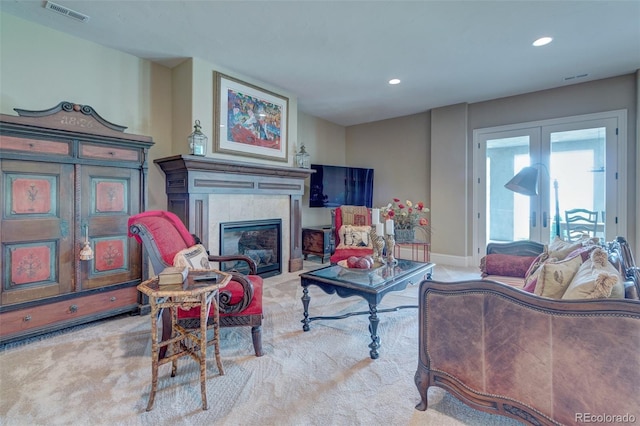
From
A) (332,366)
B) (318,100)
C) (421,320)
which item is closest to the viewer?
(421,320)

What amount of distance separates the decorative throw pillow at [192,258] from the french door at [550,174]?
155 inches

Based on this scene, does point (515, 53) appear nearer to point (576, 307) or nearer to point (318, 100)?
point (318, 100)

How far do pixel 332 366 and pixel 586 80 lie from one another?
505 centimetres

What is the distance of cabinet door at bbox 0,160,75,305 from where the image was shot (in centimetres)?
231

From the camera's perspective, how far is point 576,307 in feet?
4.01

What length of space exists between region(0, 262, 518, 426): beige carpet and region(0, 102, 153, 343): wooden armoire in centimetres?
26

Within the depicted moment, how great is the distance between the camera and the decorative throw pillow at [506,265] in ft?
8.82

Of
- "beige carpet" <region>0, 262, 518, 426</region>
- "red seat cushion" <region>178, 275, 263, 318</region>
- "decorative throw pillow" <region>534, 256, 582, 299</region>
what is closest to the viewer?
"decorative throw pillow" <region>534, 256, 582, 299</region>

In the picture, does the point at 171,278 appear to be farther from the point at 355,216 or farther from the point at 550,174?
the point at 550,174

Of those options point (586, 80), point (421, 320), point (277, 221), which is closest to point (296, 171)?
point (277, 221)

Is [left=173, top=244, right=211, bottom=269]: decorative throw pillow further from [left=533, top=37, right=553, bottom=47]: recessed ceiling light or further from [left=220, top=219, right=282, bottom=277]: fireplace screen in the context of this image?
[left=533, top=37, right=553, bottom=47]: recessed ceiling light

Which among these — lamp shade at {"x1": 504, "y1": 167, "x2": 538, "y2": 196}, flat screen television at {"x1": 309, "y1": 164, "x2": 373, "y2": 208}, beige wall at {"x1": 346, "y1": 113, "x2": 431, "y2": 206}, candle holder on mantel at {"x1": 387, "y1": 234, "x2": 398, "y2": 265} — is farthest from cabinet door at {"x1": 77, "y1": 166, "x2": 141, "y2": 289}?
beige wall at {"x1": 346, "y1": 113, "x2": 431, "y2": 206}

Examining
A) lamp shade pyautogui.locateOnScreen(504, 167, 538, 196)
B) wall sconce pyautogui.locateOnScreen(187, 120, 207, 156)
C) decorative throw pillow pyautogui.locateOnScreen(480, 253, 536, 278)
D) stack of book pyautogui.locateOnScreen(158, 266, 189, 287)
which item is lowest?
decorative throw pillow pyautogui.locateOnScreen(480, 253, 536, 278)

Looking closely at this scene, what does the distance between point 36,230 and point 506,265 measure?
400 cm
